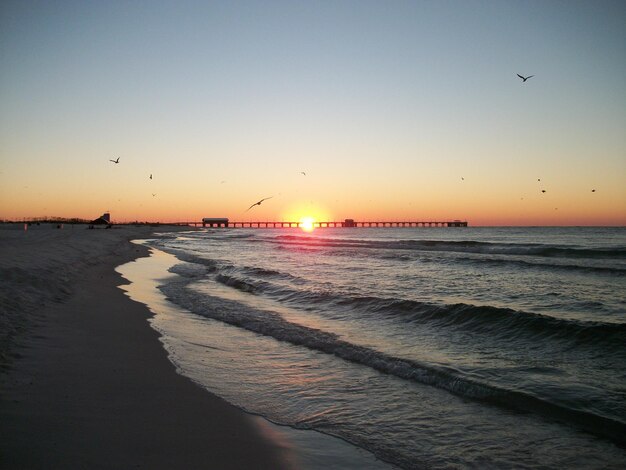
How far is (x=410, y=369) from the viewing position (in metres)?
6.86

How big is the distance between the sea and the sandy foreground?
0.45 m

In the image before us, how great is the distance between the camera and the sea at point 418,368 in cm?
443

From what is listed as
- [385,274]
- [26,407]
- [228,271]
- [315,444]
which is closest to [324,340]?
[315,444]

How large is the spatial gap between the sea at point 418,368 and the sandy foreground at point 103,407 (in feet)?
1.49

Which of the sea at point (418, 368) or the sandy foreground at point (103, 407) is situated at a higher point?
the sandy foreground at point (103, 407)

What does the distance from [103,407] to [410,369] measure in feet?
14.1

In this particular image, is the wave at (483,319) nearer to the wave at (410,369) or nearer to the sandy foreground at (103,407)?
the wave at (410,369)

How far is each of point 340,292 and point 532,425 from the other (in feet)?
33.0

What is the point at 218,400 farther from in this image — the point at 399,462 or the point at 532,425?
the point at 532,425

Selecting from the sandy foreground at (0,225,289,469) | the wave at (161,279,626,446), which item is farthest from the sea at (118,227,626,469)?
the sandy foreground at (0,225,289,469)

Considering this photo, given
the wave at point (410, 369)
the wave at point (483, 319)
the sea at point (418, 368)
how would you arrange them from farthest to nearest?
the wave at point (483, 319)
the wave at point (410, 369)
the sea at point (418, 368)

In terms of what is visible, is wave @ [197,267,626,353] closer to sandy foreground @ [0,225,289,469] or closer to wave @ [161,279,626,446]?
wave @ [161,279,626,446]

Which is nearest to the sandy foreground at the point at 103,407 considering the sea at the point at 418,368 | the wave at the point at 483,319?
the sea at the point at 418,368

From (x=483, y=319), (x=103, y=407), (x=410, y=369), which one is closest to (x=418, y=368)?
(x=410, y=369)
